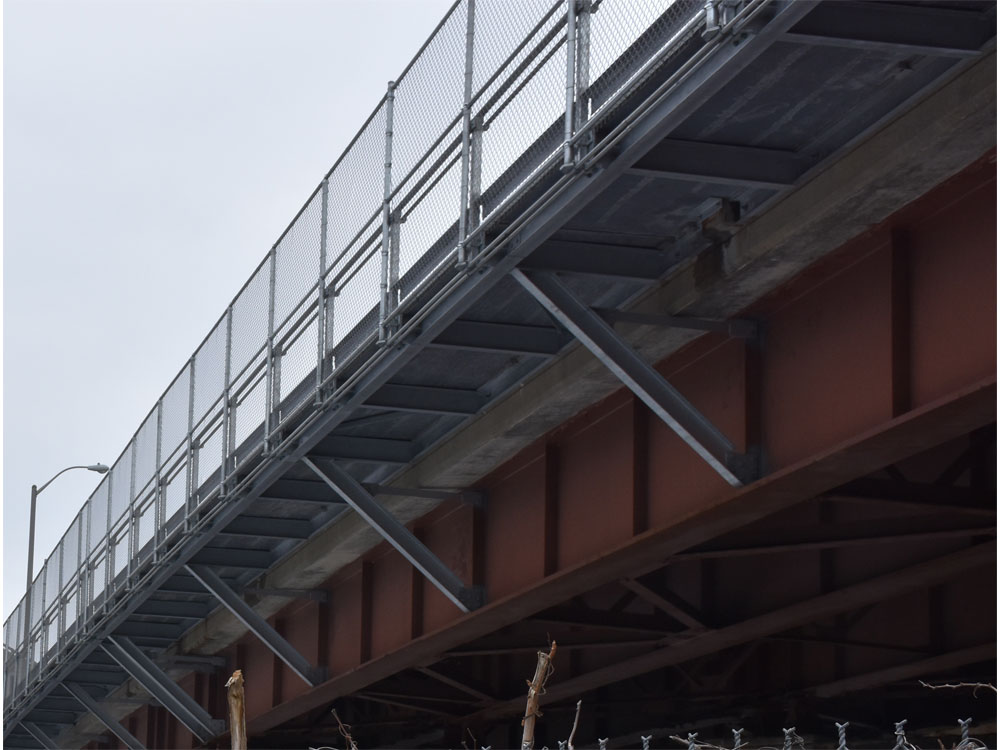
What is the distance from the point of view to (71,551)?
3678 centimetres

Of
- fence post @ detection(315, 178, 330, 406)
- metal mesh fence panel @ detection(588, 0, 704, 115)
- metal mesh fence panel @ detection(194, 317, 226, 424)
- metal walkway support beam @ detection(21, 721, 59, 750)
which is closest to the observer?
metal mesh fence panel @ detection(588, 0, 704, 115)

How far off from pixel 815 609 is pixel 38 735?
3083 cm

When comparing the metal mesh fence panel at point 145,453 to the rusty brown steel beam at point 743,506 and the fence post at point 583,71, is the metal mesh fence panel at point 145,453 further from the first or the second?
the fence post at point 583,71

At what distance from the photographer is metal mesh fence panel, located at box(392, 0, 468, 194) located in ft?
54.5

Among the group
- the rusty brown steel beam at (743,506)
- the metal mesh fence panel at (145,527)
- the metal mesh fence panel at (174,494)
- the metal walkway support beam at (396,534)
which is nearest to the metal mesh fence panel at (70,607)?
the metal mesh fence panel at (145,527)

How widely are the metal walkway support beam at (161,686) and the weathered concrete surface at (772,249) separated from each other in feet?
36.3

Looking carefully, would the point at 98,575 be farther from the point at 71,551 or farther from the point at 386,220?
the point at 386,220

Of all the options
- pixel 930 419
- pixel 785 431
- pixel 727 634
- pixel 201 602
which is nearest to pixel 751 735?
pixel 727 634

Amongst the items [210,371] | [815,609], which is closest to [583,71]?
[815,609]

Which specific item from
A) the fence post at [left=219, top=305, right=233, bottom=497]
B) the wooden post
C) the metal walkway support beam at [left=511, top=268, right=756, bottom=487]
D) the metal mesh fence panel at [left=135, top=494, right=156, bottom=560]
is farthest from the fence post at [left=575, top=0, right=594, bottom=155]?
the metal mesh fence panel at [left=135, top=494, right=156, bottom=560]

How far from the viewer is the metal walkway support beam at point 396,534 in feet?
65.2

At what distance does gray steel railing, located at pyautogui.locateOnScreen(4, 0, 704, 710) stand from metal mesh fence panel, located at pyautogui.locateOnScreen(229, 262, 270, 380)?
0.12 ft

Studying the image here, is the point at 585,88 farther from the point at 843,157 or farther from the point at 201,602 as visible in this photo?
Answer: the point at 201,602

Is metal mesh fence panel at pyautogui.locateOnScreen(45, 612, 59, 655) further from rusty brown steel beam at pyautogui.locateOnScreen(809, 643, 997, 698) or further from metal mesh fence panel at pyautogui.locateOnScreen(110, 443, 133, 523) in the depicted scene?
rusty brown steel beam at pyautogui.locateOnScreen(809, 643, 997, 698)
